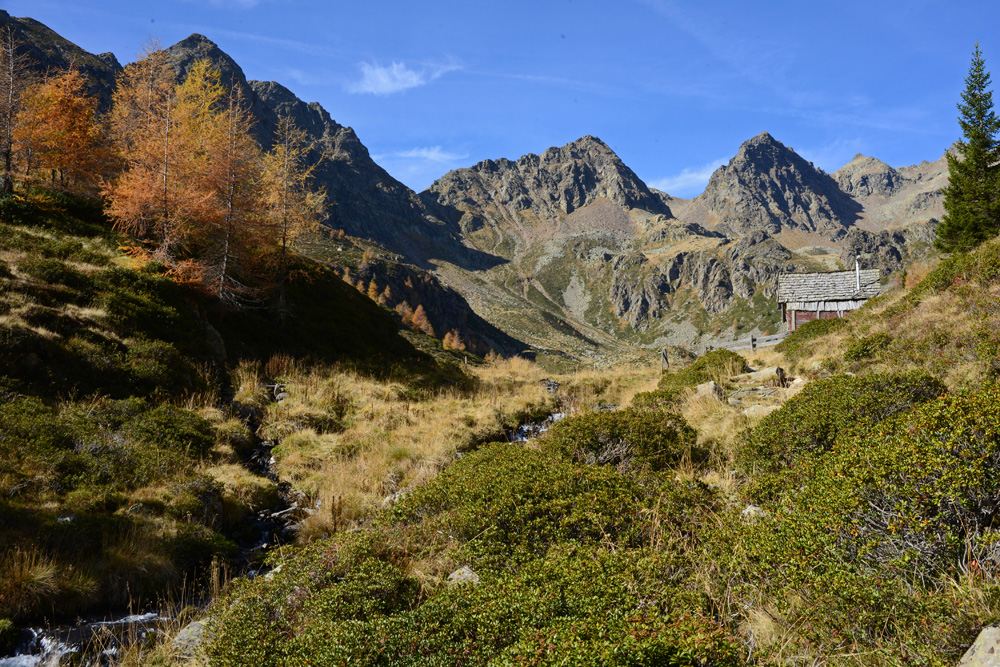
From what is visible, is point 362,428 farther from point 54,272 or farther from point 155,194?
point 155,194

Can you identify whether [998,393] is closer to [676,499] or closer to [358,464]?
[676,499]

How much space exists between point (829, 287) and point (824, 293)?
85 cm

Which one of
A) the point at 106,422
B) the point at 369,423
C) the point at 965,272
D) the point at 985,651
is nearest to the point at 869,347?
the point at 965,272

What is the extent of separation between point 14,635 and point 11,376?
7.09 m

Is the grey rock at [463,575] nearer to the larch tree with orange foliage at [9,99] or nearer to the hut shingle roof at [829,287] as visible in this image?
the larch tree with orange foliage at [9,99]

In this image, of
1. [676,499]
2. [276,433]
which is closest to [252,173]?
[276,433]

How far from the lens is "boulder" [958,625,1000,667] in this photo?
2.89 m

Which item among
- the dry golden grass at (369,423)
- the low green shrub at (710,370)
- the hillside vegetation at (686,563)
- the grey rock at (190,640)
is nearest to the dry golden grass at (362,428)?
the dry golden grass at (369,423)

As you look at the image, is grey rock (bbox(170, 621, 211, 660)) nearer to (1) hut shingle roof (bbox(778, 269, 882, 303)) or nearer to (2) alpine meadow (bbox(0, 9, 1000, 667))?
(2) alpine meadow (bbox(0, 9, 1000, 667))

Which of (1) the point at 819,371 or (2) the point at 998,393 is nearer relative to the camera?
(2) the point at 998,393

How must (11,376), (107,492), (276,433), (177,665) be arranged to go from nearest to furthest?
(177,665)
(107,492)
(11,376)
(276,433)

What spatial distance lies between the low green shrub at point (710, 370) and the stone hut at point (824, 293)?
30.9m

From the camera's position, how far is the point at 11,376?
9.84 m

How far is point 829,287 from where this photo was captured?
1805 inches
